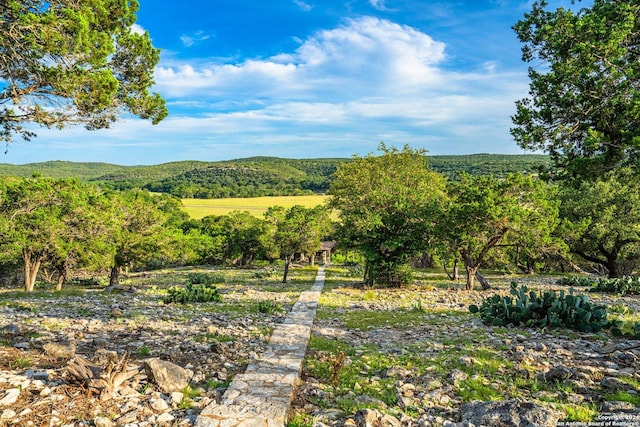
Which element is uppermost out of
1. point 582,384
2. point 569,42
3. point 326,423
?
point 569,42

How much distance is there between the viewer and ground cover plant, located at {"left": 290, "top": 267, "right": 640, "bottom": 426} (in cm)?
513

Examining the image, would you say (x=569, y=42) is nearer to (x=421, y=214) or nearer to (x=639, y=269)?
(x=421, y=214)

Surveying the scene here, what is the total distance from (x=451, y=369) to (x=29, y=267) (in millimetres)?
26203

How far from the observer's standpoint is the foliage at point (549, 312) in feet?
29.6

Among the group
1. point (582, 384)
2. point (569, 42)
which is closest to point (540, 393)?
point (582, 384)

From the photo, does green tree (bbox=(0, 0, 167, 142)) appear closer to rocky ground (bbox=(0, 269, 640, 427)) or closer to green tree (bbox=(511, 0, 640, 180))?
rocky ground (bbox=(0, 269, 640, 427))

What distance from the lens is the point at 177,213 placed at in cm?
7250

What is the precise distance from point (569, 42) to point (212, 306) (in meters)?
13.5

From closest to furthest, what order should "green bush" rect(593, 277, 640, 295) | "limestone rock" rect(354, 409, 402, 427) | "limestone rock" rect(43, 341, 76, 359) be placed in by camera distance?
"limestone rock" rect(354, 409, 402, 427) → "limestone rock" rect(43, 341, 76, 359) → "green bush" rect(593, 277, 640, 295)

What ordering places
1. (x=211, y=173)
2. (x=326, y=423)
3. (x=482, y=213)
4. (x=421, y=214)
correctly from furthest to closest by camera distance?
(x=211, y=173), (x=421, y=214), (x=482, y=213), (x=326, y=423)

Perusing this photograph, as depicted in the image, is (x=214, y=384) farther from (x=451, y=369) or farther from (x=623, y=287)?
(x=623, y=287)

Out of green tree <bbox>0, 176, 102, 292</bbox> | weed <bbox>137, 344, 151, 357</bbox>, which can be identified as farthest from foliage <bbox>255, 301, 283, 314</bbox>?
green tree <bbox>0, 176, 102, 292</bbox>

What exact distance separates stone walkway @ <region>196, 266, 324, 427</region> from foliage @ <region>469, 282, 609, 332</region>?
5.41 metres

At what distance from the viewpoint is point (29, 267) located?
23391 millimetres
